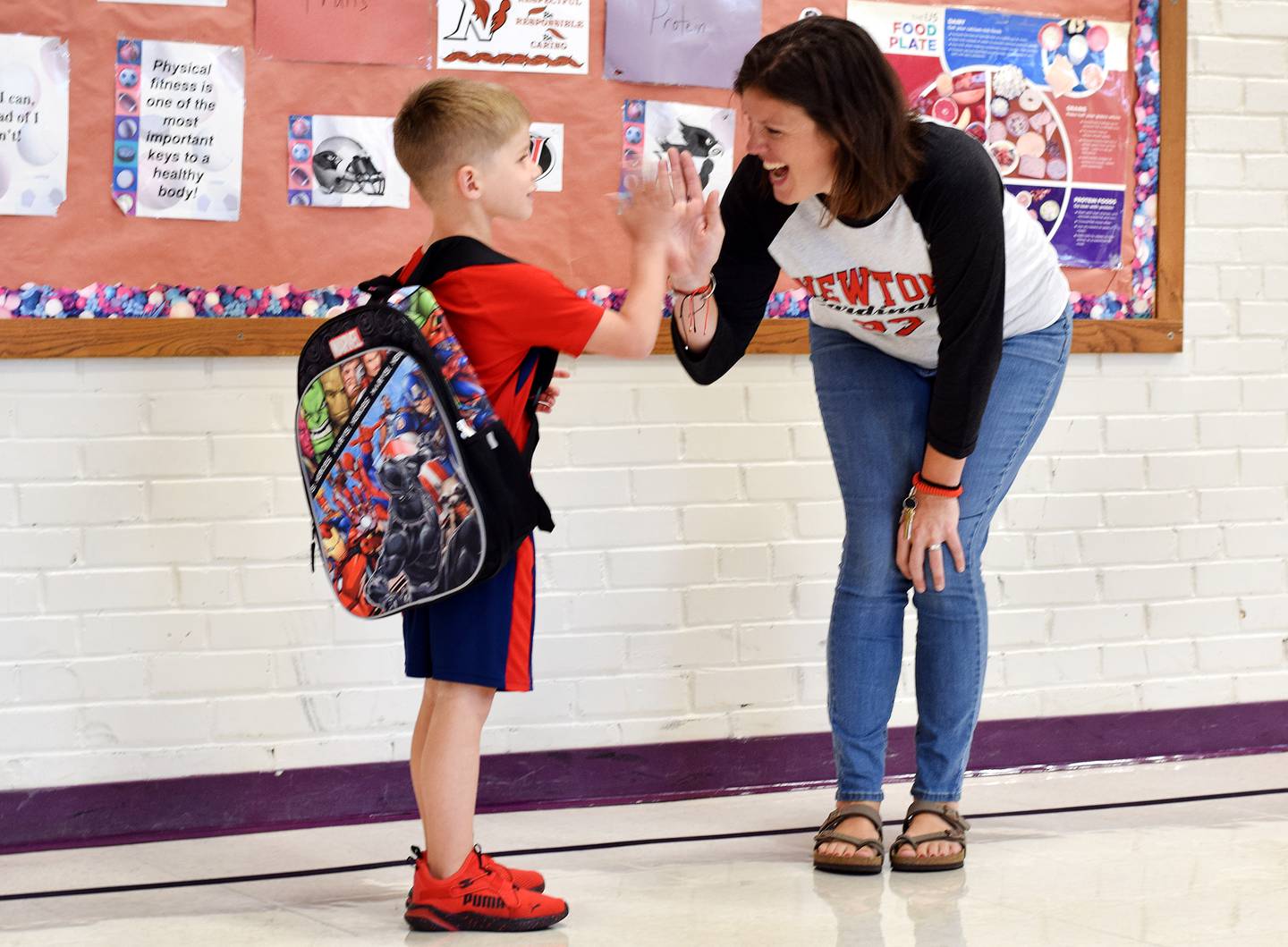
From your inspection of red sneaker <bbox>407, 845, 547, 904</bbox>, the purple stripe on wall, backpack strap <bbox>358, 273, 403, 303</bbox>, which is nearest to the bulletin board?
backpack strap <bbox>358, 273, 403, 303</bbox>

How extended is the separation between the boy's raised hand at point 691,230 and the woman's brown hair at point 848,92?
0.53 feet

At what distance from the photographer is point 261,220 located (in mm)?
2607

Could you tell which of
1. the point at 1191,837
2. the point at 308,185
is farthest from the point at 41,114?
the point at 1191,837

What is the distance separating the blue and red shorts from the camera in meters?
1.97

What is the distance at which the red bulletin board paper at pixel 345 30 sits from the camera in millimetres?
2582

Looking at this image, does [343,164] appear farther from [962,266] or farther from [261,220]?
[962,266]

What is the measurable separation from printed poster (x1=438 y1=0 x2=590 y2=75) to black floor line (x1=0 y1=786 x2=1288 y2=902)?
1.44 metres

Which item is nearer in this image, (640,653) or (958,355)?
(958,355)

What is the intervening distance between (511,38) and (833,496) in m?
1.12

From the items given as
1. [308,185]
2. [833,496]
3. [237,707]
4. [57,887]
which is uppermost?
[308,185]

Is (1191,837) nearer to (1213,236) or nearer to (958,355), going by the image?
(958,355)

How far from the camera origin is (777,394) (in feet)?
9.63

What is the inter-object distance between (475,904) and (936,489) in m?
0.93

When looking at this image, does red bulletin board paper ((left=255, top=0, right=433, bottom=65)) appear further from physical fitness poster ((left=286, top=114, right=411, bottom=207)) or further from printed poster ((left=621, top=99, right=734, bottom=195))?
printed poster ((left=621, top=99, right=734, bottom=195))
